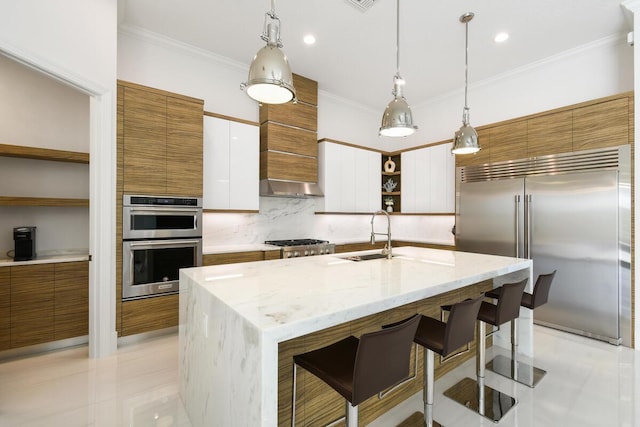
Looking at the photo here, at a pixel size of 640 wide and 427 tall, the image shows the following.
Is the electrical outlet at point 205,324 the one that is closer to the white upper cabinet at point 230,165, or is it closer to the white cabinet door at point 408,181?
the white upper cabinet at point 230,165

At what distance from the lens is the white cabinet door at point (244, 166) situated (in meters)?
3.85

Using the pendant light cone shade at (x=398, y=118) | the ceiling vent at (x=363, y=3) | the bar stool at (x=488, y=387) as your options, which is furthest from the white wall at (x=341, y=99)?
the bar stool at (x=488, y=387)

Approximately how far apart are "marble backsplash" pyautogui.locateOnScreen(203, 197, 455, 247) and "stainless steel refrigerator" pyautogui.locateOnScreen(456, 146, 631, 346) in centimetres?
122

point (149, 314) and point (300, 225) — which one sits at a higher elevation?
point (300, 225)

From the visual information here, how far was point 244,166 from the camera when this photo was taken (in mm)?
3941

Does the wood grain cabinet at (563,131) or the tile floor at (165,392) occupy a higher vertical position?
the wood grain cabinet at (563,131)

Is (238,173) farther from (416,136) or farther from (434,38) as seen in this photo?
(416,136)

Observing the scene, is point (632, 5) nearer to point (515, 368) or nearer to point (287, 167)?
point (515, 368)

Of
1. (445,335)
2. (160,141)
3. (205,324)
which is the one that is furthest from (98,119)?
(445,335)

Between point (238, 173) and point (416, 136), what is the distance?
3.52 m

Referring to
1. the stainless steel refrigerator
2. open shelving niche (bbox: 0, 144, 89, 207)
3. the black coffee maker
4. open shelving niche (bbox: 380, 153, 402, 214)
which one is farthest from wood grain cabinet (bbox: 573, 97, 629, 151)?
the black coffee maker

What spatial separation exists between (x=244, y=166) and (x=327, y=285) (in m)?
2.68

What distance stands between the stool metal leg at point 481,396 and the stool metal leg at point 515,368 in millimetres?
317

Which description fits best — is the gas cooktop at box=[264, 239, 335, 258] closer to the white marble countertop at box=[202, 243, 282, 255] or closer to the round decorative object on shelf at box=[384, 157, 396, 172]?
the white marble countertop at box=[202, 243, 282, 255]
